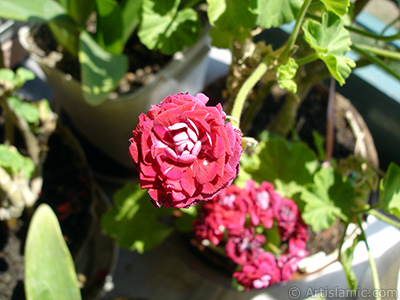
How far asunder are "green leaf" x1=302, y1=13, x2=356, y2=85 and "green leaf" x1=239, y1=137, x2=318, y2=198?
9.4 inches

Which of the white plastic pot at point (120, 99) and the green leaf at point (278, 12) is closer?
the green leaf at point (278, 12)

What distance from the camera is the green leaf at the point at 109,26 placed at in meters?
0.77

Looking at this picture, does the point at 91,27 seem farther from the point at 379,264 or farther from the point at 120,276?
the point at 379,264

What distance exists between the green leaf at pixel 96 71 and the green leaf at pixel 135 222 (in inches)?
7.0

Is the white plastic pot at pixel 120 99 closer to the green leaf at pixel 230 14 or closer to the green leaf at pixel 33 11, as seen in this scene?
the green leaf at pixel 33 11

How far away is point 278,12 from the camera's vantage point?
53 centimetres

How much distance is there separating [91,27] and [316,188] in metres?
0.66

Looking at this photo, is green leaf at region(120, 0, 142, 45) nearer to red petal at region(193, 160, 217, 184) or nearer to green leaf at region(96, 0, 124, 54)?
green leaf at region(96, 0, 124, 54)

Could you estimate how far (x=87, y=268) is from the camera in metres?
0.91

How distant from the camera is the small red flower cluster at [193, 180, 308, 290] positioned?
647 mm

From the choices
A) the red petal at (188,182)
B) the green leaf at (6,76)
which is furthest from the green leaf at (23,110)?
the red petal at (188,182)

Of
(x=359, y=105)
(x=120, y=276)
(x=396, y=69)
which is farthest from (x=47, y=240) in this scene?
(x=359, y=105)

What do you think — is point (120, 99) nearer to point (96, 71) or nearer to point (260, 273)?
point (96, 71)

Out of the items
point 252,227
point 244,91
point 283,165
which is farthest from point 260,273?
point 244,91
